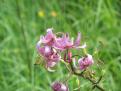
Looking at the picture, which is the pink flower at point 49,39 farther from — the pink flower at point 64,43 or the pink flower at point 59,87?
the pink flower at point 59,87

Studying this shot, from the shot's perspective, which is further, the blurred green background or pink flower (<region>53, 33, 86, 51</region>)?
the blurred green background

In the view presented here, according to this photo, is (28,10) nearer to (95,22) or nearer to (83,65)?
(95,22)

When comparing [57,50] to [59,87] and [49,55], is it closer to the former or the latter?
[49,55]

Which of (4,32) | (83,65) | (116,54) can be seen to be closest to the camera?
(83,65)

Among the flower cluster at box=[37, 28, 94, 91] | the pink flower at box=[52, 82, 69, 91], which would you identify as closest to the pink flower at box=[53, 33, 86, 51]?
the flower cluster at box=[37, 28, 94, 91]

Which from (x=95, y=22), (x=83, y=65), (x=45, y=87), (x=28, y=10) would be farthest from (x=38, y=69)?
(x=83, y=65)

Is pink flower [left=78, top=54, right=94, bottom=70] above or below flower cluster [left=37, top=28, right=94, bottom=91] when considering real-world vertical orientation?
below

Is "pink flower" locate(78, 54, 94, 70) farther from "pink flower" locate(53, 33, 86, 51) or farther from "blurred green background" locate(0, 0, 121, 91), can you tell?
"blurred green background" locate(0, 0, 121, 91)
